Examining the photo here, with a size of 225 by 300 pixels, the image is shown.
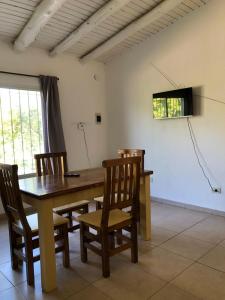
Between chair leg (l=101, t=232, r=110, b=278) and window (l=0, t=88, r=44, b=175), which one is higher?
window (l=0, t=88, r=44, b=175)

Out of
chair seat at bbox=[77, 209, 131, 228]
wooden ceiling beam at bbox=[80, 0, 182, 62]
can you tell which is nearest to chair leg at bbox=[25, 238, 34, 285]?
chair seat at bbox=[77, 209, 131, 228]

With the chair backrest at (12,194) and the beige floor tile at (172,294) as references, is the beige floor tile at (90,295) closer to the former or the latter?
the beige floor tile at (172,294)

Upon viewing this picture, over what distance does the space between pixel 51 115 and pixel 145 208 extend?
2.19 m

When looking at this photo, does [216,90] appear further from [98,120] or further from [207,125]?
[98,120]

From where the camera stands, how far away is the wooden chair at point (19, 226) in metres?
2.00

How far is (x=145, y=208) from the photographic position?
2.77 m

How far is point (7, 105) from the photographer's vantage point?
3.77m

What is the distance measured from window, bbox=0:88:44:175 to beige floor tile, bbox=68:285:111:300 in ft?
7.97

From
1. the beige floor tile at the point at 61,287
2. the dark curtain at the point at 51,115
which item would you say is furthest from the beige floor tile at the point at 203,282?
the dark curtain at the point at 51,115

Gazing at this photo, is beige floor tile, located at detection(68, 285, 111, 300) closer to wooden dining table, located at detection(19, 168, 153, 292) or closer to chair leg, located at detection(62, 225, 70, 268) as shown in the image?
wooden dining table, located at detection(19, 168, 153, 292)

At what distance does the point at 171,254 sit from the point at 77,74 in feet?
11.1

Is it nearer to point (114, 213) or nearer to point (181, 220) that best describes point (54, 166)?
point (114, 213)

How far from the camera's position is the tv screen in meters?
3.65

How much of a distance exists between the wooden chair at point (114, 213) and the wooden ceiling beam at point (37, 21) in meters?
1.97
